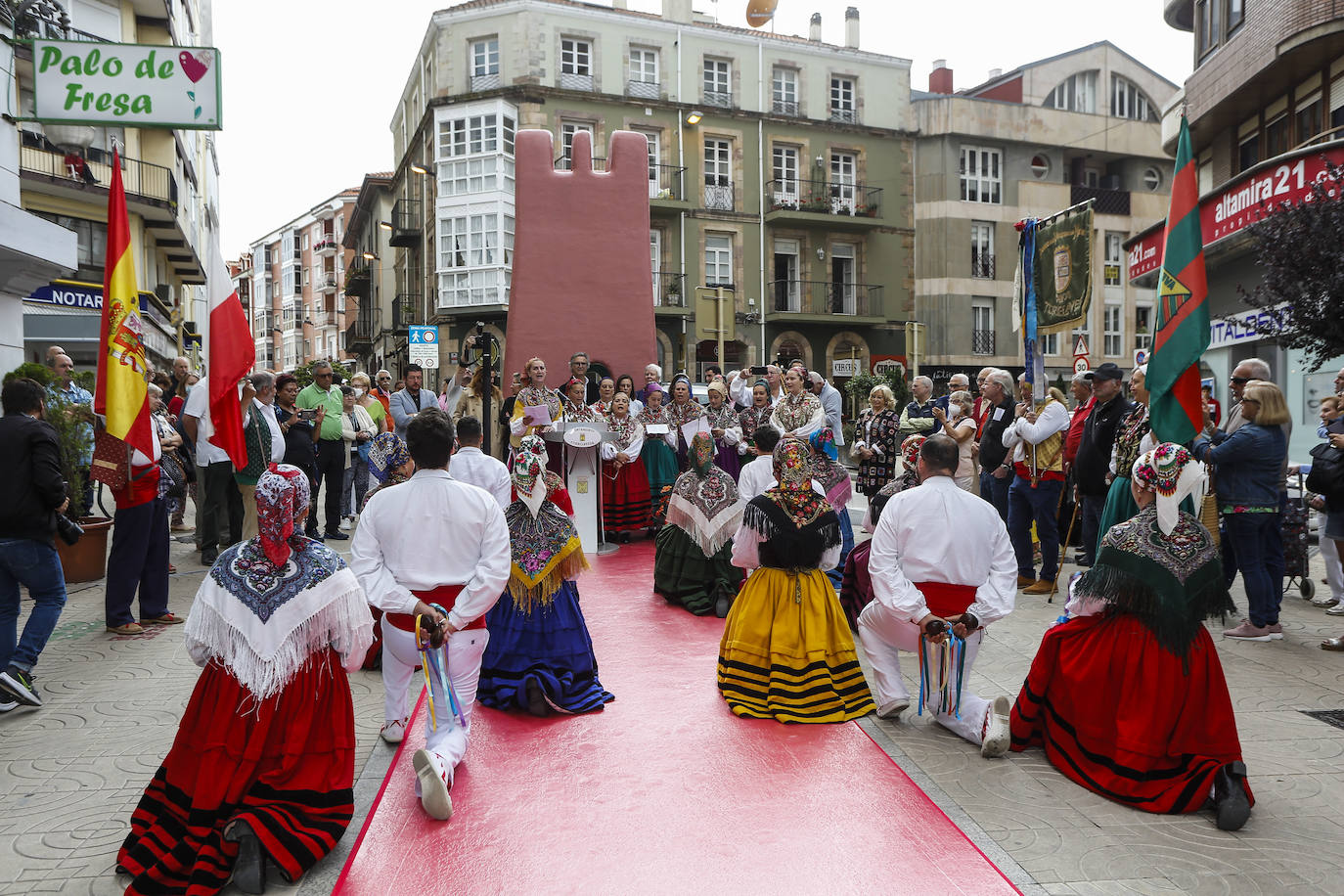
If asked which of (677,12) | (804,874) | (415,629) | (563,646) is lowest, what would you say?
(804,874)

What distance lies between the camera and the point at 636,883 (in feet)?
11.6

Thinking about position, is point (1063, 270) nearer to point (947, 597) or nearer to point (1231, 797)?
point (947, 597)

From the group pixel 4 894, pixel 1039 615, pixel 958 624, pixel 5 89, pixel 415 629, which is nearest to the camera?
pixel 4 894

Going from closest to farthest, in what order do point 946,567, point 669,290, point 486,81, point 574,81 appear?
point 946,567
point 486,81
point 574,81
point 669,290

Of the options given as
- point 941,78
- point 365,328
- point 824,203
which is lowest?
point 365,328

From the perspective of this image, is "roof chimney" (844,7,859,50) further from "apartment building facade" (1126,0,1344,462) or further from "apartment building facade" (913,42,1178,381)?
"apartment building facade" (1126,0,1344,462)

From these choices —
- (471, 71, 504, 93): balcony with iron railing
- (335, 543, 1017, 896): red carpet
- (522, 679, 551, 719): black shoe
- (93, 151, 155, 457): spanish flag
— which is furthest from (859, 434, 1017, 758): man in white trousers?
(471, 71, 504, 93): balcony with iron railing

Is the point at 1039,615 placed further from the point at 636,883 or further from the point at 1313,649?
the point at 636,883

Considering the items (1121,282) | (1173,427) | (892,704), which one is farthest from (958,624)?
(1121,282)

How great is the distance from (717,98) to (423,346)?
18.3 meters

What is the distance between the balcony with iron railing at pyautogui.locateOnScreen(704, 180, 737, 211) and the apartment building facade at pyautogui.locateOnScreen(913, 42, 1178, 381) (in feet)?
23.2

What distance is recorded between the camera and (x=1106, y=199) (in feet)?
113

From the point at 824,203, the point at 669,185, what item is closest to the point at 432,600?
the point at 669,185

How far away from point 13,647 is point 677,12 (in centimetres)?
3142
